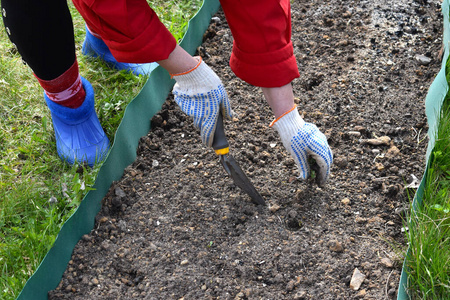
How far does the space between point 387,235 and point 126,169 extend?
1073 mm

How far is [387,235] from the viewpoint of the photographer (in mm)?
1728

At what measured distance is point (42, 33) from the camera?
1802 mm

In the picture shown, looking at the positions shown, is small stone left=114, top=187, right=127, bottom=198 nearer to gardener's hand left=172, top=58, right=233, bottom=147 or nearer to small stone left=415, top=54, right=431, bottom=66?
gardener's hand left=172, top=58, right=233, bottom=147

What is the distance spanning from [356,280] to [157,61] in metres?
0.96

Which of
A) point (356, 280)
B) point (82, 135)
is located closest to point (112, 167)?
point (82, 135)

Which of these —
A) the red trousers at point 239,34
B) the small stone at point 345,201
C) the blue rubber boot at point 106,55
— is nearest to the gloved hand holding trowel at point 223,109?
the red trousers at point 239,34

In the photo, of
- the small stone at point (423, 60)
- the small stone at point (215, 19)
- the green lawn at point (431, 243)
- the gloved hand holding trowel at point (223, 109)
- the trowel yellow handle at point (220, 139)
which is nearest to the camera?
the green lawn at point (431, 243)

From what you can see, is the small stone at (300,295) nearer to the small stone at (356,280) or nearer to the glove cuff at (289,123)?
the small stone at (356,280)

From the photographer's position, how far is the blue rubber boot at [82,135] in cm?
211

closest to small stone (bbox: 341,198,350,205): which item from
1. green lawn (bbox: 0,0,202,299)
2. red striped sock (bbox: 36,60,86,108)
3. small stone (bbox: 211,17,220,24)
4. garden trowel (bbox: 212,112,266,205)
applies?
garden trowel (bbox: 212,112,266,205)

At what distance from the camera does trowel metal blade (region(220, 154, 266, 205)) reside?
5.80 ft

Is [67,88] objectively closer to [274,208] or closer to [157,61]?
[157,61]

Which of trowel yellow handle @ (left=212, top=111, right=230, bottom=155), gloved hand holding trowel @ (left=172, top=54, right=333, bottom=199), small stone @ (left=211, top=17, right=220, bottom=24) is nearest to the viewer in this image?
gloved hand holding trowel @ (left=172, top=54, right=333, bottom=199)

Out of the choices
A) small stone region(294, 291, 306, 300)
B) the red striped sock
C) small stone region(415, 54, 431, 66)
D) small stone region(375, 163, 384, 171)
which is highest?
the red striped sock
